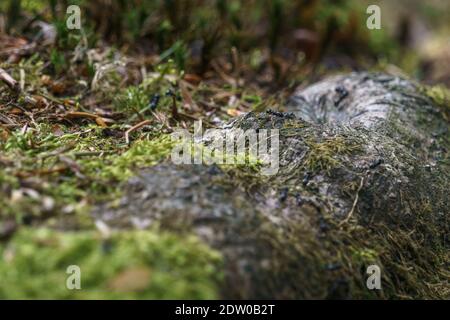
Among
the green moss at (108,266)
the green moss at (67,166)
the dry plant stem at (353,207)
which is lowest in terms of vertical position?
the green moss at (108,266)

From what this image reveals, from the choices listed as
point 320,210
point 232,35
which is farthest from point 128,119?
point 232,35

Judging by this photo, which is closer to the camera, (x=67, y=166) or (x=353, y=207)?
(x=67, y=166)

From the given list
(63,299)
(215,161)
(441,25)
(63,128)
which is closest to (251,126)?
(215,161)

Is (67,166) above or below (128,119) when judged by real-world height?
below

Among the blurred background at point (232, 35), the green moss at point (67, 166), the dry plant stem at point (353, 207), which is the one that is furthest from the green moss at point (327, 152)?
the blurred background at point (232, 35)

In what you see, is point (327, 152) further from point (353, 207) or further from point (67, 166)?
point (67, 166)

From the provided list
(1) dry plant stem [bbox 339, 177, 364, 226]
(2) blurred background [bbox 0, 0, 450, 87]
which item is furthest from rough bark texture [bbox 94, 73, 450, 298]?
(2) blurred background [bbox 0, 0, 450, 87]

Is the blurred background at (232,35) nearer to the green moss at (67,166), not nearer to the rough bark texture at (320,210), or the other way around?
the green moss at (67,166)
